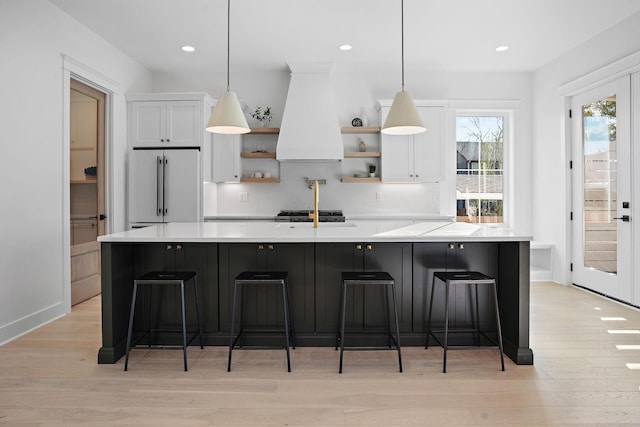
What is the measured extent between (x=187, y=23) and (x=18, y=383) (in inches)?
135

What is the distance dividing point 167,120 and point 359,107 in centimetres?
251

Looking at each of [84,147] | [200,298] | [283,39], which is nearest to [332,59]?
[283,39]

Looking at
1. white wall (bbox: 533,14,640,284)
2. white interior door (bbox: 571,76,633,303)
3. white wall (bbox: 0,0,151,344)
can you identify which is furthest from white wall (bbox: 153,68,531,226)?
white wall (bbox: 0,0,151,344)

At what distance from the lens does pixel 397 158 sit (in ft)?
17.9

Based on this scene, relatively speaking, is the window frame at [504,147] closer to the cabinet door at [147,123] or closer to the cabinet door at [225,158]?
the cabinet door at [225,158]

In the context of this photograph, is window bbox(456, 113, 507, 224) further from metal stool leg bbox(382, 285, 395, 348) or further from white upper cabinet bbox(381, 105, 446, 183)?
metal stool leg bbox(382, 285, 395, 348)

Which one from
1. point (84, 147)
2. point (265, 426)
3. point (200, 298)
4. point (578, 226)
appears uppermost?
point (84, 147)

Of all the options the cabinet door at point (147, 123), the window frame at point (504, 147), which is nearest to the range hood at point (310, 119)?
the cabinet door at point (147, 123)

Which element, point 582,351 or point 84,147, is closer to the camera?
point 582,351

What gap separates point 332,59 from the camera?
5305 millimetres

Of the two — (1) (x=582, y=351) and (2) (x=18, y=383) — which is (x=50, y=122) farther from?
(1) (x=582, y=351)

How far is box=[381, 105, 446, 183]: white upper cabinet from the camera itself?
5438 millimetres

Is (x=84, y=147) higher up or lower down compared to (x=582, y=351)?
higher up

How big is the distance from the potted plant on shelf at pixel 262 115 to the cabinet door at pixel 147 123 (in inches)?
46.7
